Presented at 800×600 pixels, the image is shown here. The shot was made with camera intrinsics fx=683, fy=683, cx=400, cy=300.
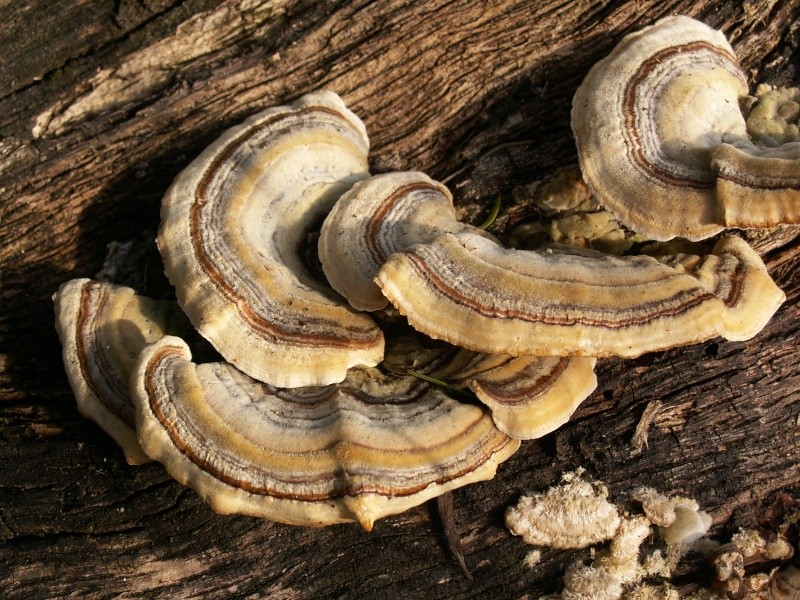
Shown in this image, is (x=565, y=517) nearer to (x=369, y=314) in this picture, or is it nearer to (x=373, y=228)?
(x=369, y=314)

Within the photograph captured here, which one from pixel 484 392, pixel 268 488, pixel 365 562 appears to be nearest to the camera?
pixel 268 488

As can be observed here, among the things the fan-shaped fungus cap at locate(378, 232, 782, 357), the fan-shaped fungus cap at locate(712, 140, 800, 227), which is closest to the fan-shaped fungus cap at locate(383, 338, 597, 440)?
the fan-shaped fungus cap at locate(378, 232, 782, 357)

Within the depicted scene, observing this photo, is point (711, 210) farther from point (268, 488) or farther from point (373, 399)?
point (268, 488)

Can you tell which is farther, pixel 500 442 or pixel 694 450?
pixel 694 450

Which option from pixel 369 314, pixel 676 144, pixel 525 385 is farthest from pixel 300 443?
pixel 676 144

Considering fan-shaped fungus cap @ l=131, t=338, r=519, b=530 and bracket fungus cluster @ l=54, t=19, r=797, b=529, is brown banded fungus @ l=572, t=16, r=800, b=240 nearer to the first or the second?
bracket fungus cluster @ l=54, t=19, r=797, b=529

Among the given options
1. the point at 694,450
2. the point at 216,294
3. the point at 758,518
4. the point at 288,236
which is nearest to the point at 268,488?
the point at 216,294

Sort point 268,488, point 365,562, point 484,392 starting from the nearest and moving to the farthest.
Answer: point 268,488, point 484,392, point 365,562
